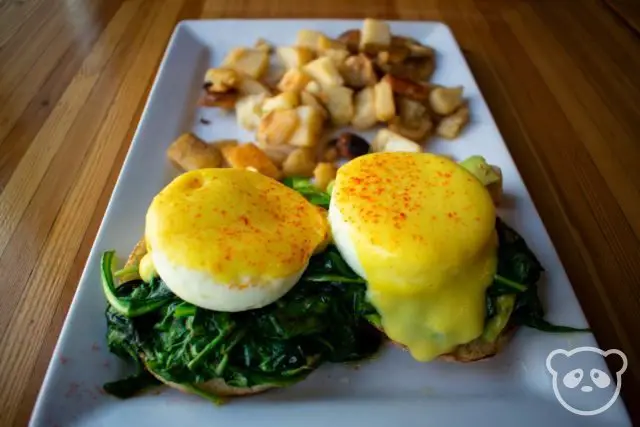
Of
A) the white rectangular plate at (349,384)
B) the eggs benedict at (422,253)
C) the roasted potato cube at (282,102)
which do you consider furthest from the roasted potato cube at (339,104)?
the eggs benedict at (422,253)

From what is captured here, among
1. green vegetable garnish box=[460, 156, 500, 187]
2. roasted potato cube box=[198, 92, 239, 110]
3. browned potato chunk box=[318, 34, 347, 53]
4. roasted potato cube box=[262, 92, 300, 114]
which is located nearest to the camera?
green vegetable garnish box=[460, 156, 500, 187]

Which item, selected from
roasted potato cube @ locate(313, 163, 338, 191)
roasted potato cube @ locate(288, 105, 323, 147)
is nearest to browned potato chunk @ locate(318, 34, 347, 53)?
roasted potato cube @ locate(288, 105, 323, 147)

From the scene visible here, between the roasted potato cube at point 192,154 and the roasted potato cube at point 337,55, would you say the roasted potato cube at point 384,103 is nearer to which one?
the roasted potato cube at point 337,55

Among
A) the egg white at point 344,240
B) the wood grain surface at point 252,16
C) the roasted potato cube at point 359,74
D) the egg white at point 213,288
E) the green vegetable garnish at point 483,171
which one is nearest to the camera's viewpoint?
the egg white at point 213,288

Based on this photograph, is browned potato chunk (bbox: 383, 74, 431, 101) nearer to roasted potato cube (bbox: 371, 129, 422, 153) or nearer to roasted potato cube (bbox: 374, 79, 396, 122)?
roasted potato cube (bbox: 374, 79, 396, 122)

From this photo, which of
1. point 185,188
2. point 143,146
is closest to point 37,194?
point 143,146

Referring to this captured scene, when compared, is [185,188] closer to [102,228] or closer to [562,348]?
[102,228]
